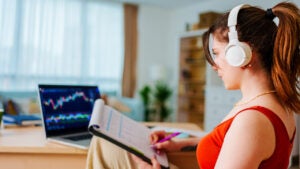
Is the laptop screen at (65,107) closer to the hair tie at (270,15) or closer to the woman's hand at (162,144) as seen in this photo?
the woman's hand at (162,144)

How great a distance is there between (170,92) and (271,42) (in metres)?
4.41

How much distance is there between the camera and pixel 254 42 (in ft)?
2.35

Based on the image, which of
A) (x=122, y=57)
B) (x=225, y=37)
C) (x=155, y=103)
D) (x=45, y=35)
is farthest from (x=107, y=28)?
(x=225, y=37)

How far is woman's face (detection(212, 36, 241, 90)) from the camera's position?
757mm

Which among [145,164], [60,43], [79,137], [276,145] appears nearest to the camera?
[276,145]

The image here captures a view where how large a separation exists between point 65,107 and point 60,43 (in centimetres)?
351

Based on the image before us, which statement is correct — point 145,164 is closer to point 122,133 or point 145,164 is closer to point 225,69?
point 122,133

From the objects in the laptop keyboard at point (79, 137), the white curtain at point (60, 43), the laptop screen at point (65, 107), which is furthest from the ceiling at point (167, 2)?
the laptop keyboard at point (79, 137)

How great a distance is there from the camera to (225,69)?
77cm

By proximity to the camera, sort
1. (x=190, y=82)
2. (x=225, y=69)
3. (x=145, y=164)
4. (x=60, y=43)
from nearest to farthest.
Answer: (x=225, y=69) → (x=145, y=164) → (x=60, y=43) → (x=190, y=82)

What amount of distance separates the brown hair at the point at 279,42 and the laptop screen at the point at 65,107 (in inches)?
33.7

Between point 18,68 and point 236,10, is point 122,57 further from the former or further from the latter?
point 236,10

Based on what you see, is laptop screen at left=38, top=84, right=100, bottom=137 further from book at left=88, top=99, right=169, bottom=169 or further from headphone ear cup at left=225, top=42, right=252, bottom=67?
headphone ear cup at left=225, top=42, right=252, bottom=67

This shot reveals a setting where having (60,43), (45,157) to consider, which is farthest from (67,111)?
(60,43)
